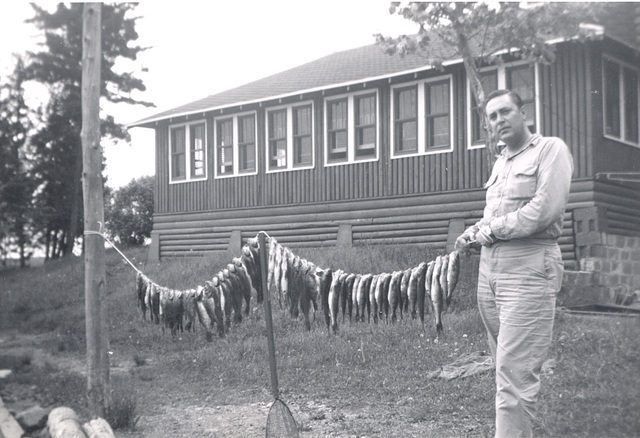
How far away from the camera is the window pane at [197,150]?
18844 mm

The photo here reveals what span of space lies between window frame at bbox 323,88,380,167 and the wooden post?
9463 millimetres

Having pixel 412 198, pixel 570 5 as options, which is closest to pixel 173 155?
pixel 412 198

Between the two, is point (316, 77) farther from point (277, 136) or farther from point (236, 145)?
point (236, 145)

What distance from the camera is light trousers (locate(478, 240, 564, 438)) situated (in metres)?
3.94

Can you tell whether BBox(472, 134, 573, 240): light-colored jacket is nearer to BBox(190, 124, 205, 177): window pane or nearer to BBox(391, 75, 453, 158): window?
BBox(391, 75, 453, 158): window

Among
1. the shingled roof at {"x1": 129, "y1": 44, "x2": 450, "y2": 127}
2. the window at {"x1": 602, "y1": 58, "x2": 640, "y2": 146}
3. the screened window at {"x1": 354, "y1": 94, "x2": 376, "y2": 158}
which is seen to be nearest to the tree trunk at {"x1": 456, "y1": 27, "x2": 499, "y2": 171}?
the shingled roof at {"x1": 129, "y1": 44, "x2": 450, "y2": 127}

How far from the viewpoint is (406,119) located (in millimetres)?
15438

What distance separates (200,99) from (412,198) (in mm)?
8290

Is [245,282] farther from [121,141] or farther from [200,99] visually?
[200,99]

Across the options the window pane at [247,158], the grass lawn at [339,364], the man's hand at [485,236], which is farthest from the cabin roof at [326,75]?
the man's hand at [485,236]

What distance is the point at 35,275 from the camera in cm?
1105

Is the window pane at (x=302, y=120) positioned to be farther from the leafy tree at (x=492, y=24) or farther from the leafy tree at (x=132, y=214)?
the leafy tree at (x=492, y=24)

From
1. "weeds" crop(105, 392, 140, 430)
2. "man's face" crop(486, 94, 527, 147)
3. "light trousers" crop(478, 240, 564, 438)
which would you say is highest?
"man's face" crop(486, 94, 527, 147)

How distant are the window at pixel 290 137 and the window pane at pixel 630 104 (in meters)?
6.86
